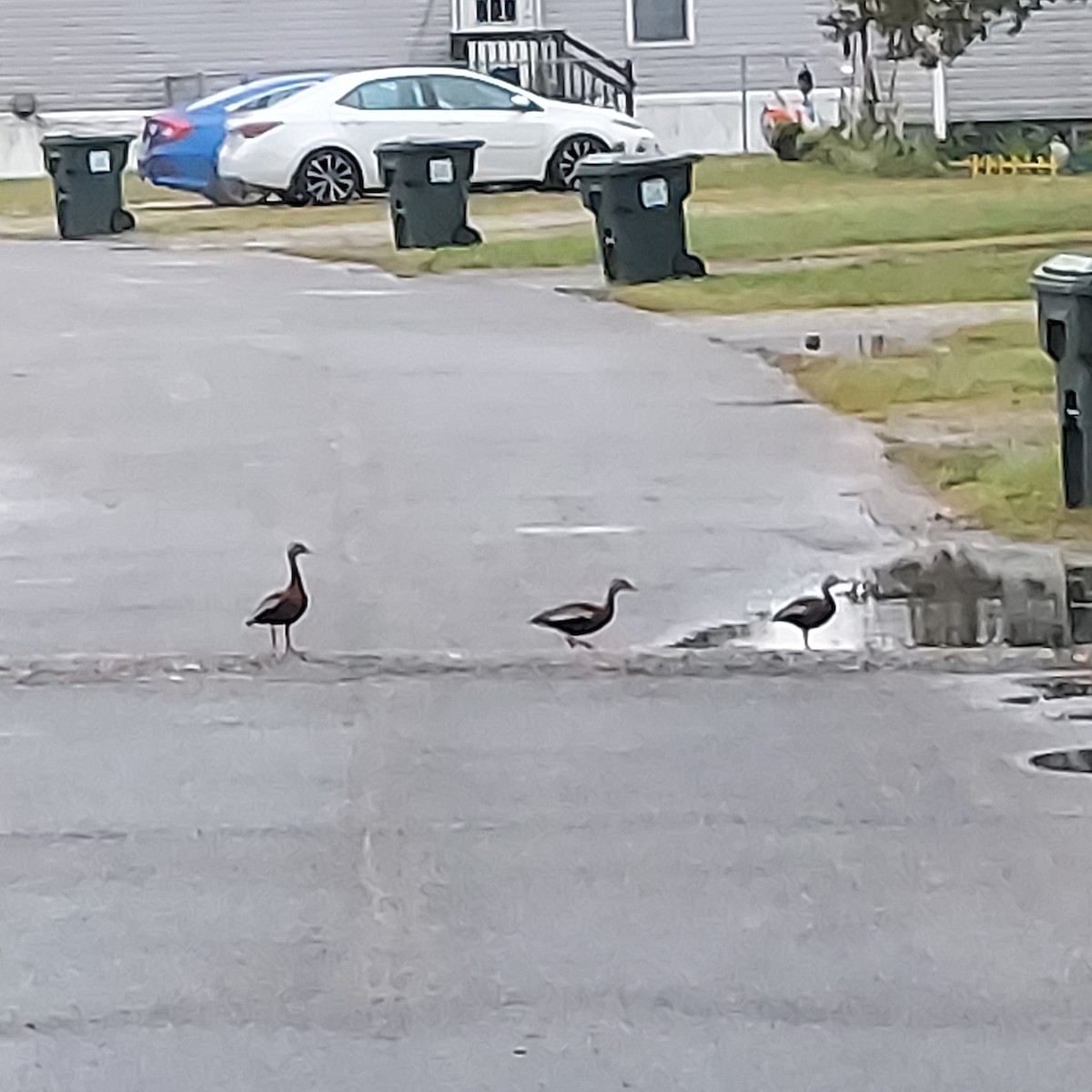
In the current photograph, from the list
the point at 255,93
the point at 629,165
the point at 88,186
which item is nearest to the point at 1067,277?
the point at 629,165

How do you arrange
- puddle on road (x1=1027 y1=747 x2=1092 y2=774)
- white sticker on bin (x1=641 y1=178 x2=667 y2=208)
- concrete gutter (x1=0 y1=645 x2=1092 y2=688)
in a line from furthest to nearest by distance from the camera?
white sticker on bin (x1=641 y1=178 x2=667 y2=208) < concrete gutter (x1=0 y1=645 x2=1092 y2=688) < puddle on road (x1=1027 y1=747 x2=1092 y2=774)

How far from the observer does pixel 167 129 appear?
3047 centimetres

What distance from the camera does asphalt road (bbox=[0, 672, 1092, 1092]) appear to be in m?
5.46

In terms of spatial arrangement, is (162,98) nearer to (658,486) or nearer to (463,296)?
(463,296)

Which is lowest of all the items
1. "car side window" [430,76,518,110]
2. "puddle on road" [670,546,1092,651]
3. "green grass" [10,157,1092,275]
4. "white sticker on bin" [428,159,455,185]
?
"green grass" [10,157,1092,275]

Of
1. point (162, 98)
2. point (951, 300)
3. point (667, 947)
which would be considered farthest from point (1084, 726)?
point (162, 98)

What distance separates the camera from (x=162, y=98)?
125ft

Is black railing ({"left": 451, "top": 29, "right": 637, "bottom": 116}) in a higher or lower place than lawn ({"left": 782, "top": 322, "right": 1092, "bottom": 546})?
higher

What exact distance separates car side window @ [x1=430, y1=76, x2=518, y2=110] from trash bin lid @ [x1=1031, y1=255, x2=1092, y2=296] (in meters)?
20.8

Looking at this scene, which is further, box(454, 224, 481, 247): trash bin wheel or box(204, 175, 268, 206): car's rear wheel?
box(204, 175, 268, 206): car's rear wheel

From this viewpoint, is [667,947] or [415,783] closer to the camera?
[667,947]

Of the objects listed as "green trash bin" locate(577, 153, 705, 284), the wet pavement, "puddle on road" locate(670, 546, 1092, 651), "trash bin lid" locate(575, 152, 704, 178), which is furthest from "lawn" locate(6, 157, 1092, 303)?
"puddle on road" locate(670, 546, 1092, 651)

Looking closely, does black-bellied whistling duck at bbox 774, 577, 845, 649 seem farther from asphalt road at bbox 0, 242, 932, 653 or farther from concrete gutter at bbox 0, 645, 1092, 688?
asphalt road at bbox 0, 242, 932, 653

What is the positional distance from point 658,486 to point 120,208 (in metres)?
16.0
